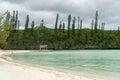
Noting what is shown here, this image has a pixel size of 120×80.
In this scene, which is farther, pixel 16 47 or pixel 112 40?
pixel 112 40

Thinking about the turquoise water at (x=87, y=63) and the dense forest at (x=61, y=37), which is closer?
the turquoise water at (x=87, y=63)

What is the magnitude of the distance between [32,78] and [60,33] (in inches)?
4590

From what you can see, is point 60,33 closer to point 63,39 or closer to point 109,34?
point 63,39

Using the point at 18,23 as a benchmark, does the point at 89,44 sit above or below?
below

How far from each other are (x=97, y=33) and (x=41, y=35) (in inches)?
934

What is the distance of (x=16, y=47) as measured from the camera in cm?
12800

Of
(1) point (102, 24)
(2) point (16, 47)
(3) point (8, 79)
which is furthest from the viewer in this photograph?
(1) point (102, 24)

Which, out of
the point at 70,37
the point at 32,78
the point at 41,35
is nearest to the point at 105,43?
the point at 70,37

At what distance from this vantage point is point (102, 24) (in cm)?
13838

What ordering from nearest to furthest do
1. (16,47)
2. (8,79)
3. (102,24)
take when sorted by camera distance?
1. (8,79)
2. (16,47)
3. (102,24)

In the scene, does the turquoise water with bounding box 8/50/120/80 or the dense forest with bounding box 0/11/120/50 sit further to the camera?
the dense forest with bounding box 0/11/120/50

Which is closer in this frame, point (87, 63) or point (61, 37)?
point (87, 63)

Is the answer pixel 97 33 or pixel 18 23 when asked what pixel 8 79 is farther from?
pixel 97 33

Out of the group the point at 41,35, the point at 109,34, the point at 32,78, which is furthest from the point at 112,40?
the point at 32,78
